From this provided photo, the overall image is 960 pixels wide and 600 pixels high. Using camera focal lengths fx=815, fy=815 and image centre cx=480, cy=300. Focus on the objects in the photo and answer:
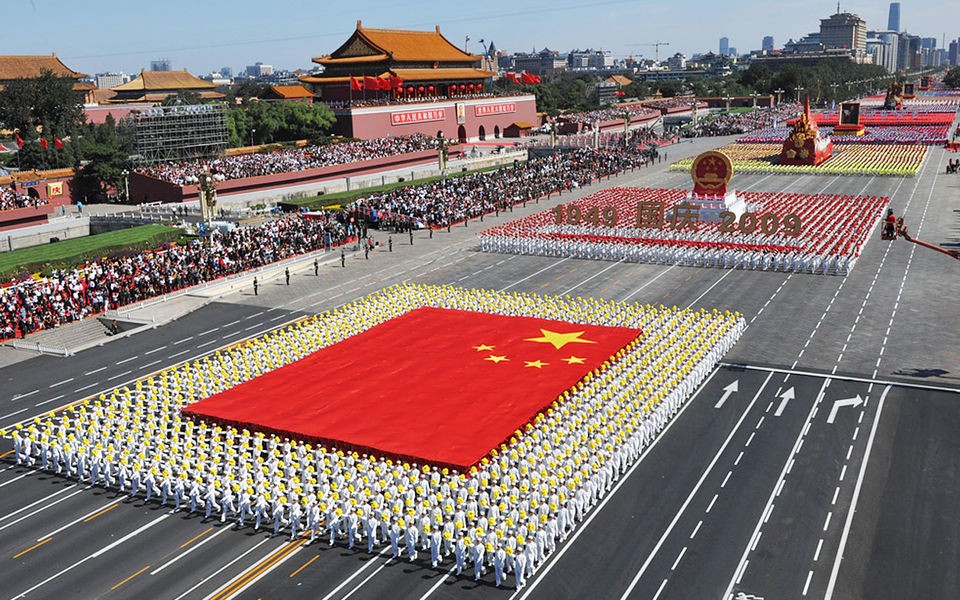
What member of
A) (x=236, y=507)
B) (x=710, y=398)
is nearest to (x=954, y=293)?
(x=710, y=398)

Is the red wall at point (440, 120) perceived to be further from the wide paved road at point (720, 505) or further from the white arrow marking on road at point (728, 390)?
the white arrow marking on road at point (728, 390)

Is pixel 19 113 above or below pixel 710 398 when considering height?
above

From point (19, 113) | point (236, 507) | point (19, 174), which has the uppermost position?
point (19, 113)

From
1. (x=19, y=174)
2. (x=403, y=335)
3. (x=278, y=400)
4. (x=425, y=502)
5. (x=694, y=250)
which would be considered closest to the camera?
(x=425, y=502)

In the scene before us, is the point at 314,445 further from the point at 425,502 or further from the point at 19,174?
the point at 19,174

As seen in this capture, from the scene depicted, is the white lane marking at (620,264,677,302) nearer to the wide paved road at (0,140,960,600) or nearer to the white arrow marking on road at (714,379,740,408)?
the wide paved road at (0,140,960,600)

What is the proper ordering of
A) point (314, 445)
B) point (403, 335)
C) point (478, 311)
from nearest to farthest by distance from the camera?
point (314, 445), point (403, 335), point (478, 311)

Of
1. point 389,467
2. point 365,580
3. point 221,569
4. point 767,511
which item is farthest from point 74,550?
point 767,511
